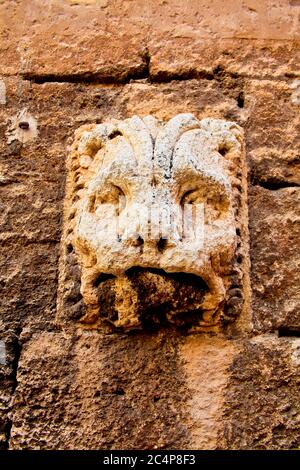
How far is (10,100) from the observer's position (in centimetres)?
218

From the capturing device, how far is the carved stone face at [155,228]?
1.66 m

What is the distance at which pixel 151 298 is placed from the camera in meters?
1.70

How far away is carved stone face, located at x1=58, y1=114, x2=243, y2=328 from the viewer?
166 cm

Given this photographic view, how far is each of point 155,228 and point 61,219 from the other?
17.0 inches

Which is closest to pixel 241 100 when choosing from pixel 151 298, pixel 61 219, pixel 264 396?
pixel 61 219

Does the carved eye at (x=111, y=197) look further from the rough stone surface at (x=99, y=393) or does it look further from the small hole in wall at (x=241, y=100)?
the small hole in wall at (x=241, y=100)

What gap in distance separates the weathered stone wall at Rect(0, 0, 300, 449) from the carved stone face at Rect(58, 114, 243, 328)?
0.10m

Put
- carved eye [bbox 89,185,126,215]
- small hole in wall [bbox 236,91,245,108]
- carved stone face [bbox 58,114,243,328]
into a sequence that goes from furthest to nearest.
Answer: small hole in wall [bbox 236,91,245,108] → carved eye [bbox 89,185,126,215] → carved stone face [bbox 58,114,243,328]

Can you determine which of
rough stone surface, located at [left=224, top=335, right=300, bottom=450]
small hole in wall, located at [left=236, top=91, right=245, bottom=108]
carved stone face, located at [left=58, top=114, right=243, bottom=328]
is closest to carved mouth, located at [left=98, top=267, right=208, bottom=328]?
carved stone face, located at [left=58, top=114, right=243, bottom=328]

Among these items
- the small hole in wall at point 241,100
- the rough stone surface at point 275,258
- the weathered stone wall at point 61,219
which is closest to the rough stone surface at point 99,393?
the weathered stone wall at point 61,219

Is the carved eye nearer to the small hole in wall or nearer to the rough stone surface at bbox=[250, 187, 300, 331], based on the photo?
the rough stone surface at bbox=[250, 187, 300, 331]

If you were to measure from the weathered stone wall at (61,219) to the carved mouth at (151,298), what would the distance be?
0.18 feet
